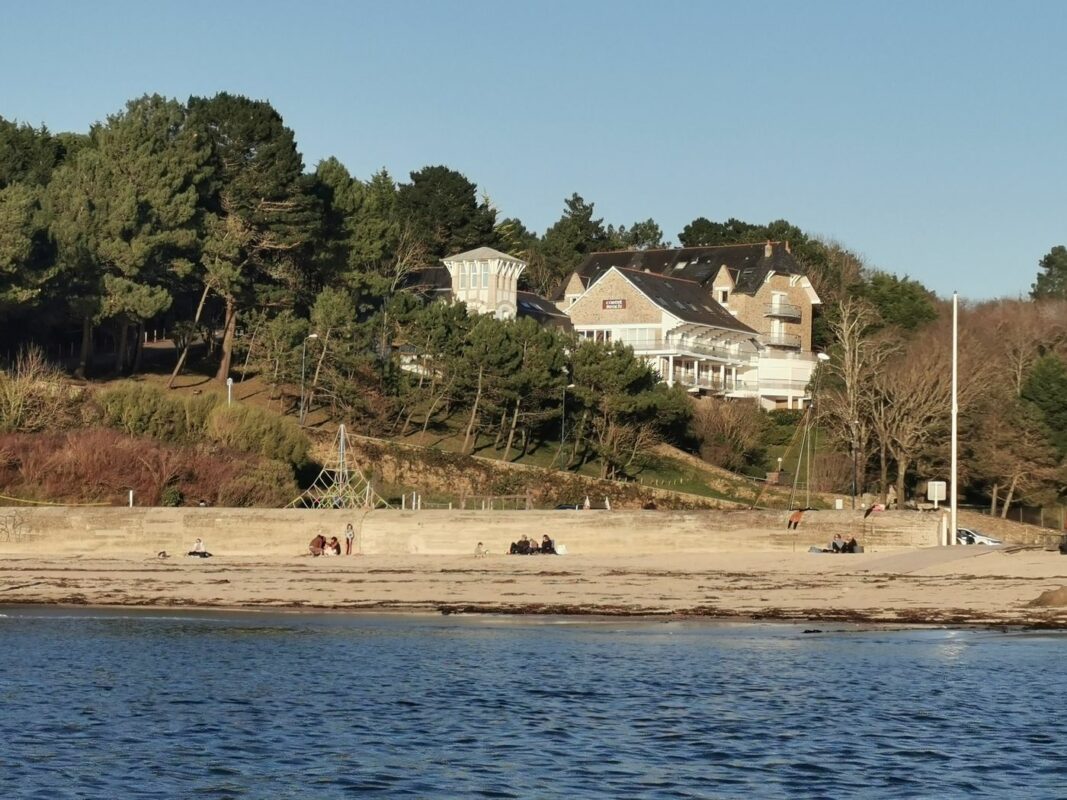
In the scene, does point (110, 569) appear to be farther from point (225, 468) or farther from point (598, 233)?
point (598, 233)

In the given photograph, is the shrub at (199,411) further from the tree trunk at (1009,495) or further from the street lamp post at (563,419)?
the tree trunk at (1009,495)

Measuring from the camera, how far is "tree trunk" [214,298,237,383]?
7697cm

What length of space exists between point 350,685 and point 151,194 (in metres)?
52.4

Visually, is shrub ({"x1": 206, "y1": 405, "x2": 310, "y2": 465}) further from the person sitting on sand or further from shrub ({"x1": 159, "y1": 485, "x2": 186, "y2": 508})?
the person sitting on sand

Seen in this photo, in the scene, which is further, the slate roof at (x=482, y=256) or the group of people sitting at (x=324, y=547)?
the slate roof at (x=482, y=256)

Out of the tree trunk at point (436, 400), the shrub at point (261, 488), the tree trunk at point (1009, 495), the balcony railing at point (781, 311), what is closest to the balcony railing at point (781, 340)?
the balcony railing at point (781, 311)

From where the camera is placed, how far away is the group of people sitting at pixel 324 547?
40.7m

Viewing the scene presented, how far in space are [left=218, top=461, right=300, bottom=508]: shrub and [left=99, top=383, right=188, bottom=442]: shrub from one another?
4.11 meters

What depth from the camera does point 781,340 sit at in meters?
109

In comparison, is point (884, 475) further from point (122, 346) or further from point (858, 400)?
point (122, 346)

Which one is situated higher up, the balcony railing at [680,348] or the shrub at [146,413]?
A: the balcony railing at [680,348]

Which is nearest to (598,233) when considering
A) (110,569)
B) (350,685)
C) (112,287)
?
(112,287)

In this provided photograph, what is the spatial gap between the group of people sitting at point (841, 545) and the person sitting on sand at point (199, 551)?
613 inches

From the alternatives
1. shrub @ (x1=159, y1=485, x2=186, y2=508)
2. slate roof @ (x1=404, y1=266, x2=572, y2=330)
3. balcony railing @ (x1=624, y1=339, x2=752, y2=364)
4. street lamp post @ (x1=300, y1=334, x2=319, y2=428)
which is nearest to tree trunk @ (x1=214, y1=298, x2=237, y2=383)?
street lamp post @ (x1=300, y1=334, x2=319, y2=428)
